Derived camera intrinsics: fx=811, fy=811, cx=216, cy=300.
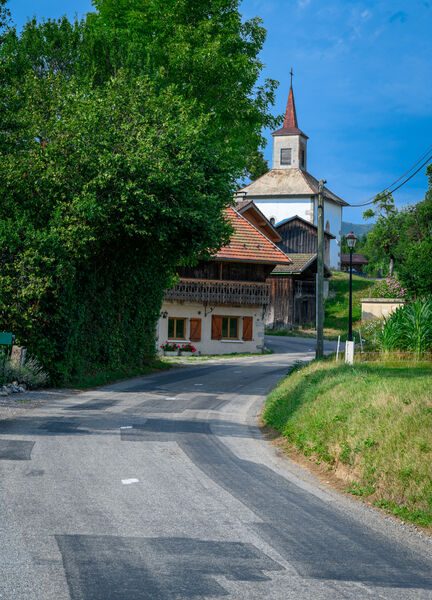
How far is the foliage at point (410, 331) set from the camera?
91.0 ft

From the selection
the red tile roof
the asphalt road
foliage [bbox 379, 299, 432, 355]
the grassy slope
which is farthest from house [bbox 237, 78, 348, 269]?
the asphalt road

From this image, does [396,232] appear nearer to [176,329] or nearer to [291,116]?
[291,116]

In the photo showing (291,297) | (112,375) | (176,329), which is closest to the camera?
(112,375)

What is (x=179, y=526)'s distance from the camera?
316 inches

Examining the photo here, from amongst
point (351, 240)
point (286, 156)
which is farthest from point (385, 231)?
point (351, 240)

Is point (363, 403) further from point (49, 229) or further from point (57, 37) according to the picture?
point (57, 37)

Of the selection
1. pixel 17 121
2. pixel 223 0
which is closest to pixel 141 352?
pixel 17 121

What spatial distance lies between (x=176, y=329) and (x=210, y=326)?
82.4 inches

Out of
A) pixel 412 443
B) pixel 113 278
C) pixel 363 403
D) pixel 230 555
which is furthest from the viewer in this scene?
pixel 113 278

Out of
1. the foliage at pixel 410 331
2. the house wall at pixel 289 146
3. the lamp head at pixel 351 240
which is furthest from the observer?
the house wall at pixel 289 146

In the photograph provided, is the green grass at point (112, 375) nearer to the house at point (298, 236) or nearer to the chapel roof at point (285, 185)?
the house at point (298, 236)

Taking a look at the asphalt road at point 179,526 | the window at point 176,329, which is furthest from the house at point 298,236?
the asphalt road at point 179,526

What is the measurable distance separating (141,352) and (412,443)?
889 inches

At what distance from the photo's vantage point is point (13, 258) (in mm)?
23453
